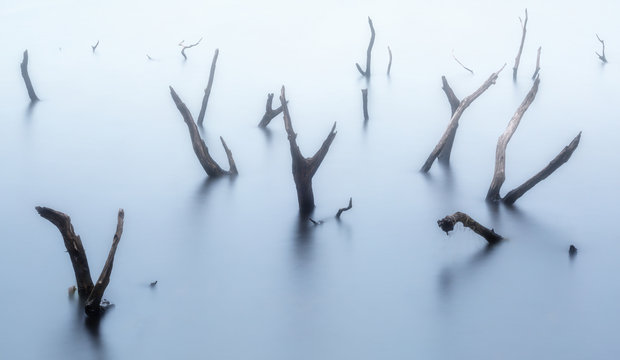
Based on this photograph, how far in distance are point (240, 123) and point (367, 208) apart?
6.53 meters

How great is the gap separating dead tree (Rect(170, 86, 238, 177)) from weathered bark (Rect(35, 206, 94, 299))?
407 cm

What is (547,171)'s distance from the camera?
910 centimetres

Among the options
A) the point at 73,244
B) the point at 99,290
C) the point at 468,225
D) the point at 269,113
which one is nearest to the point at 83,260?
the point at 73,244

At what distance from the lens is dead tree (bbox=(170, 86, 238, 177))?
426 inches

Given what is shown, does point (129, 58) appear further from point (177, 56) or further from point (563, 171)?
point (563, 171)

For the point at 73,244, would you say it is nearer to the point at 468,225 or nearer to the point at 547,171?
the point at 468,225

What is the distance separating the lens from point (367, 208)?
10836 mm

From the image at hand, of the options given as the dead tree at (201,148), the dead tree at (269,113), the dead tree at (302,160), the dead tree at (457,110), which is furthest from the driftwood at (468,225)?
the dead tree at (269,113)

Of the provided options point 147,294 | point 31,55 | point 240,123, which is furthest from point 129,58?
point 147,294

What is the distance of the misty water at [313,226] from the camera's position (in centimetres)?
717

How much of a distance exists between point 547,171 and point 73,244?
5.29 m

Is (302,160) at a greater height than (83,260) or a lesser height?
greater

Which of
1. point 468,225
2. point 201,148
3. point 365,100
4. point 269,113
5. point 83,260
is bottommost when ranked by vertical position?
point 83,260

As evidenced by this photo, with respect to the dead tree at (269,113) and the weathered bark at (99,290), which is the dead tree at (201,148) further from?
the weathered bark at (99,290)
